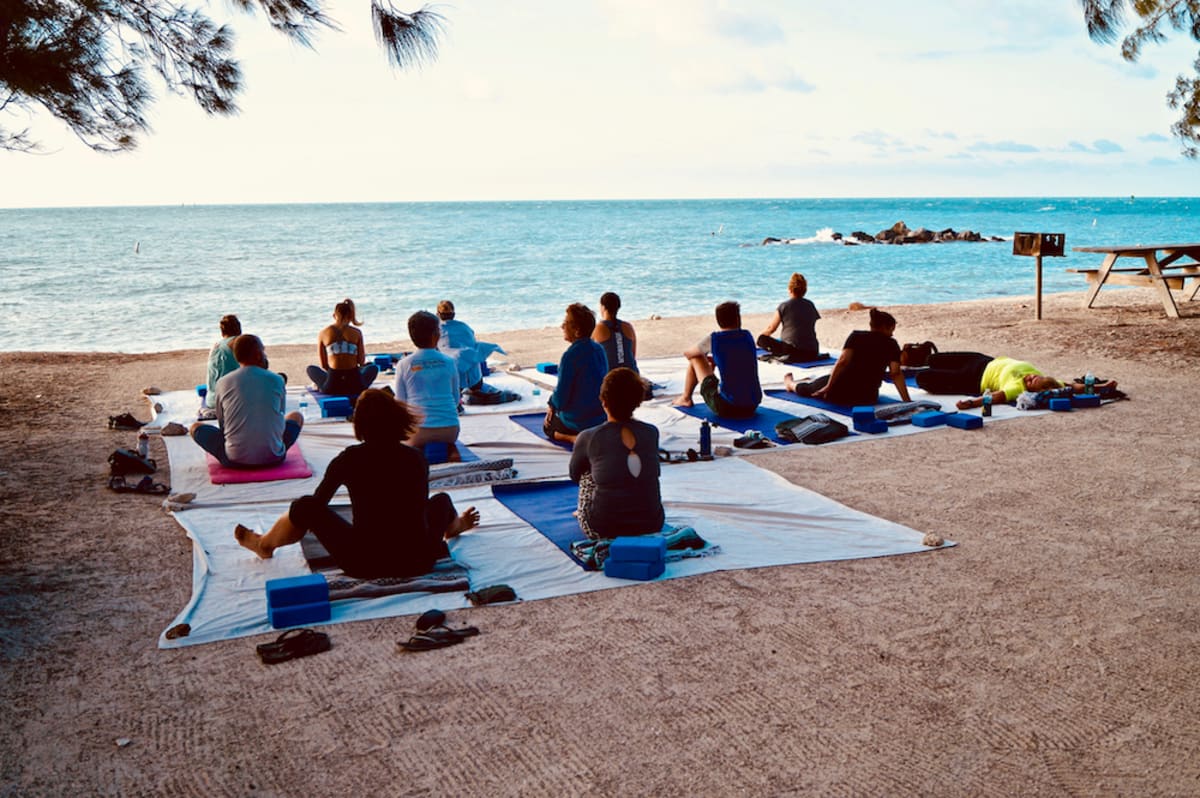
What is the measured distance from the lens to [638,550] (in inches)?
189

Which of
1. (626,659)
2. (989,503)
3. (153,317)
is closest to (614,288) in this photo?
(153,317)

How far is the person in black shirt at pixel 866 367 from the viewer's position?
8711mm

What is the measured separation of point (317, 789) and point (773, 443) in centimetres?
528

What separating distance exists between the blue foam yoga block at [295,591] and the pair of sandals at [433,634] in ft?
1.47

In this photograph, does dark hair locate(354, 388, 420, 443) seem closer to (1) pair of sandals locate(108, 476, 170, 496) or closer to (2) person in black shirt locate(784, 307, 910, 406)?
(1) pair of sandals locate(108, 476, 170, 496)

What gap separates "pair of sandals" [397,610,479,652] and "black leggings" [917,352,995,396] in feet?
21.6

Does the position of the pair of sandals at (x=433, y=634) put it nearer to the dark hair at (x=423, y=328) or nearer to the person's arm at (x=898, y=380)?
the dark hair at (x=423, y=328)

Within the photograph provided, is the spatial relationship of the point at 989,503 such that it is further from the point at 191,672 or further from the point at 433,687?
the point at 191,672

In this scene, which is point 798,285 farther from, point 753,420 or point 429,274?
point 429,274

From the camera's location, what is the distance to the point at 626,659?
394 cm

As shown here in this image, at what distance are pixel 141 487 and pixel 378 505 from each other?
272 centimetres

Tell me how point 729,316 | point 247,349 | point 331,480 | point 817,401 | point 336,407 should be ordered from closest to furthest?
point 331,480, point 247,349, point 729,316, point 336,407, point 817,401

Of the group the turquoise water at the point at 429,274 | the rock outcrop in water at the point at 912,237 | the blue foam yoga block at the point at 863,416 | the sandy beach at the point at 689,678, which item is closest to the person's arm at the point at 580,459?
the sandy beach at the point at 689,678

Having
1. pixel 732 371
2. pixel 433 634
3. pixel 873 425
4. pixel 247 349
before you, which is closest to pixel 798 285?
pixel 732 371
